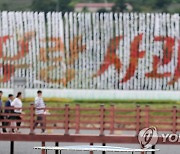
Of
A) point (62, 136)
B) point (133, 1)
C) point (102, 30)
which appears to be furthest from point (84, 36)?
point (133, 1)

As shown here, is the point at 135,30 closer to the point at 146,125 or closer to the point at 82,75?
the point at 82,75

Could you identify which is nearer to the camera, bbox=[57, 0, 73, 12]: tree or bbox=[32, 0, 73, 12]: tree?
bbox=[32, 0, 73, 12]: tree

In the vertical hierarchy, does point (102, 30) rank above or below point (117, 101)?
above

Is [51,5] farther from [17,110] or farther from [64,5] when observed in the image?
[17,110]

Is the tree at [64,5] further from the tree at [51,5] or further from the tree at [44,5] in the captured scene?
the tree at [44,5]

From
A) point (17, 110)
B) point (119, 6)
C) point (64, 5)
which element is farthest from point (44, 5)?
point (17, 110)

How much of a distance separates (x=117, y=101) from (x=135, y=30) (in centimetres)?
273

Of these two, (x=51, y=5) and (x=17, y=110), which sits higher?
(x=51, y=5)

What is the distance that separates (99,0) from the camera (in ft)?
199

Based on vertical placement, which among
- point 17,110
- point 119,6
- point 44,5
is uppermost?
point 119,6

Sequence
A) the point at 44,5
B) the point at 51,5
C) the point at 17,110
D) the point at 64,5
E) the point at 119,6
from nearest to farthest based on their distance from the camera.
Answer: the point at 17,110 < the point at 44,5 < the point at 64,5 < the point at 51,5 < the point at 119,6

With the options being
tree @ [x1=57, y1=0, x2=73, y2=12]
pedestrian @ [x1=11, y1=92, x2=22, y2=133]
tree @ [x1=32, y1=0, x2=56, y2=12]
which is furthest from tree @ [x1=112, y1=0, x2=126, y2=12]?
pedestrian @ [x1=11, y1=92, x2=22, y2=133]

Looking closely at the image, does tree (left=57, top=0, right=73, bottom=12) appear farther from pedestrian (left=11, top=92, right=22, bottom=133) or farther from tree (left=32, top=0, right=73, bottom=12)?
pedestrian (left=11, top=92, right=22, bottom=133)

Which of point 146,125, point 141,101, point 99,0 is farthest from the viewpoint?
point 99,0
